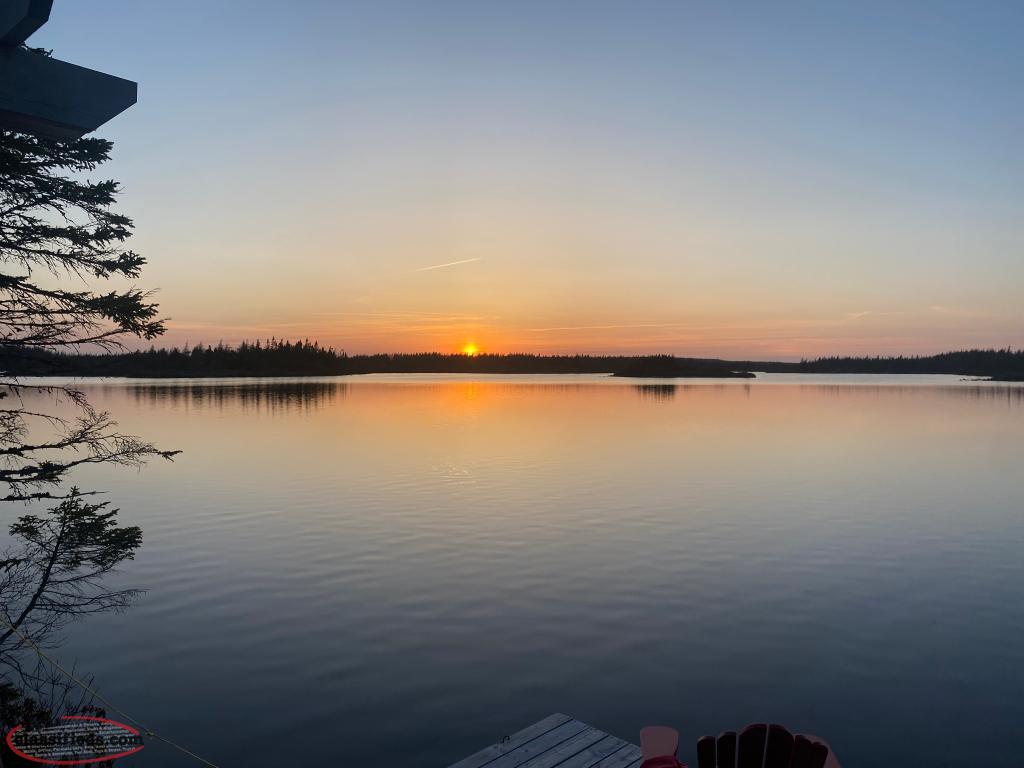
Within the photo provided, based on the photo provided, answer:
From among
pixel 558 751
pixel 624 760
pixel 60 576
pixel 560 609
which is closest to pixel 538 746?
pixel 558 751

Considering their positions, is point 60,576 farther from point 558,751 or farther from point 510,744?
point 558,751

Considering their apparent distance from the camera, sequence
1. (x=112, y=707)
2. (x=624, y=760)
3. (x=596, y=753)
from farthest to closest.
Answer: (x=112, y=707) < (x=596, y=753) < (x=624, y=760)

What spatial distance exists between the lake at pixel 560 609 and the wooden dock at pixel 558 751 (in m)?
1.04

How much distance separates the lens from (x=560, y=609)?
14562mm

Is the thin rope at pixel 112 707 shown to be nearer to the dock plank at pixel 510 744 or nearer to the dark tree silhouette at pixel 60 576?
the dark tree silhouette at pixel 60 576

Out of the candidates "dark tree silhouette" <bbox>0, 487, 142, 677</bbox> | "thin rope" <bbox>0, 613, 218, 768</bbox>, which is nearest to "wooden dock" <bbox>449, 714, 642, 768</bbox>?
"thin rope" <bbox>0, 613, 218, 768</bbox>

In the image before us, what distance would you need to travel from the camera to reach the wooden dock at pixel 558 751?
815 centimetres

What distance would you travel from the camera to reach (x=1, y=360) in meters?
14.3

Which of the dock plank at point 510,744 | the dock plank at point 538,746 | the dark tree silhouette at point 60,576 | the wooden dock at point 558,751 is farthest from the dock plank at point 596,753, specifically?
the dark tree silhouette at point 60,576

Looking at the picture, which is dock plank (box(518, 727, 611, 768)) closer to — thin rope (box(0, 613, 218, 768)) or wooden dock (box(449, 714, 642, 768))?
wooden dock (box(449, 714, 642, 768))

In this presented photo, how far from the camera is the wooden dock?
8.15 metres

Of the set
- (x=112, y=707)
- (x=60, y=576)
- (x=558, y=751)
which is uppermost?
(x=558, y=751)

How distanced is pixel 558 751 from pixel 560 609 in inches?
241

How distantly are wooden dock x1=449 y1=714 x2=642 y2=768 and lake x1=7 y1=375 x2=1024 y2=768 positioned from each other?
1.04 m
